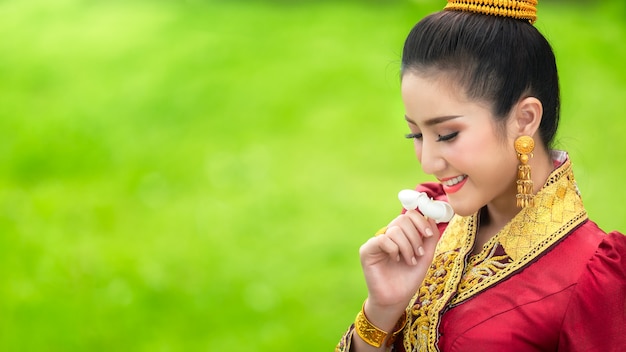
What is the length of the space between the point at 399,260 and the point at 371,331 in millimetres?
155

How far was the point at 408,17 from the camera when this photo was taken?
6.62 m

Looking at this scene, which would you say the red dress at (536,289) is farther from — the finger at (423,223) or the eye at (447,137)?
the eye at (447,137)

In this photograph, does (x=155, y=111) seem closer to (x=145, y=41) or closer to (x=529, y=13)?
(x=145, y=41)

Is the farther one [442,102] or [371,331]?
[371,331]

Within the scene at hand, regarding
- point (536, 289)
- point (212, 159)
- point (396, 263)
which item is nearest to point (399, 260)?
point (396, 263)

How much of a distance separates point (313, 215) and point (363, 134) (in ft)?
2.80

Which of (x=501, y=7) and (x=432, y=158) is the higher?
(x=501, y=7)

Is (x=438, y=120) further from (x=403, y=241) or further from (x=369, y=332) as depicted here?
(x=369, y=332)

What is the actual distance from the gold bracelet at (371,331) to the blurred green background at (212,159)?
2.04 m

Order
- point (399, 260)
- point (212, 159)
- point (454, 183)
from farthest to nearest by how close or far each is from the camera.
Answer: point (212, 159)
point (399, 260)
point (454, 183)

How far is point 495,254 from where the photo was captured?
1.76 m

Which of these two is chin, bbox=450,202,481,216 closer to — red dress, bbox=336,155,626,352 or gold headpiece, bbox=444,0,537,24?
red dress, bbox=336,155,626,352

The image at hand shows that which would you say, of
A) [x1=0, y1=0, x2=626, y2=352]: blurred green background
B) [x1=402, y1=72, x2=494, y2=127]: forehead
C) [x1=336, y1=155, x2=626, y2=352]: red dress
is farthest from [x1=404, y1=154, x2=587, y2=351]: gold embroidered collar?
[x1=0, y1=0, x2=626, y2=352]: blurred green background

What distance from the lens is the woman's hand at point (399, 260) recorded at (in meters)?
1.78
